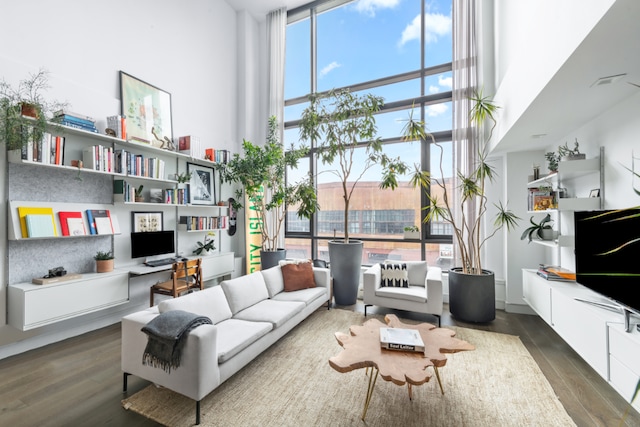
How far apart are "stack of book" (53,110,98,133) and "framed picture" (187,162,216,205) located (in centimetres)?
153

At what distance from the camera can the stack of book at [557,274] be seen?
9.66 ft

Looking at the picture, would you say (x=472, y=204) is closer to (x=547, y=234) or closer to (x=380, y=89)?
(x=547, y=234)

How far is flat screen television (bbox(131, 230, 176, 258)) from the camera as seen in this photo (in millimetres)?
3805

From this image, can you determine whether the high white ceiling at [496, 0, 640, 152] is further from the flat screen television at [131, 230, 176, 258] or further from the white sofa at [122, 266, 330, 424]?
the flat screen television at [131, 230, 176, 258]

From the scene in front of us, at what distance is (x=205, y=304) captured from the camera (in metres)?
2.62

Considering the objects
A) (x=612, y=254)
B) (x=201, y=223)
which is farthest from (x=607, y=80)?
(x=201, y=223)

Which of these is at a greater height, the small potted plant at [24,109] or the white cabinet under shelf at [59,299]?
the small potted plant at [24,109]

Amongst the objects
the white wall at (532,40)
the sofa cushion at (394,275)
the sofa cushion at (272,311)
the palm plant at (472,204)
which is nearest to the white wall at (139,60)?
the sofa cushion at (272,311)

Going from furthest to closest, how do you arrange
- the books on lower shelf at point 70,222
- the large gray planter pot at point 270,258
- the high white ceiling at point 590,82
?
1. the large gray planter pot at point 270,258
2. the books on lower shelf at point 70,222
3. the high white ceiling at point 590,82

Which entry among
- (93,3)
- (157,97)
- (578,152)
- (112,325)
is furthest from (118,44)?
(578,152)

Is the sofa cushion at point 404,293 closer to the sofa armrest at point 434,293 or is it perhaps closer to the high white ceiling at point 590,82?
the sofa armrest at point 434,293

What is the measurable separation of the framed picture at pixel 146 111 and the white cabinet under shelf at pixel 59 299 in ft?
6.00

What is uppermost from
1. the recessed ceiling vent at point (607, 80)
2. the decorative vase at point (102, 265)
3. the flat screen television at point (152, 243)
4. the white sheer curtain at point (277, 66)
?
the white sheer curtain at point (277, 66)

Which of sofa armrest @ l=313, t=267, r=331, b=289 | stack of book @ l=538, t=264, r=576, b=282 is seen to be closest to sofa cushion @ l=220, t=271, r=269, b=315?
sofa armrest @ l=313, t=267, r=331, b=289
